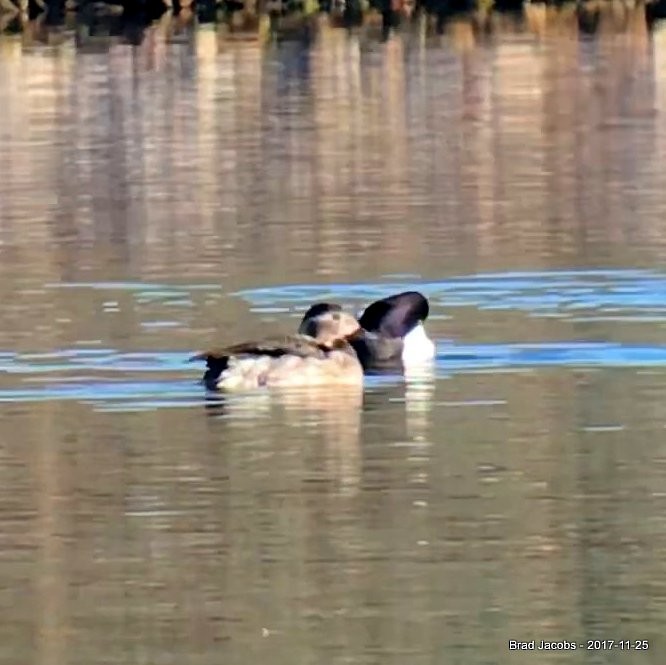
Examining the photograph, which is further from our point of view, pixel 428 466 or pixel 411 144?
pixel 411 144

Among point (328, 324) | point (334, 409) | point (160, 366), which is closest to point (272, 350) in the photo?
point (334, 409)

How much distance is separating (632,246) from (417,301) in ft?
11.8

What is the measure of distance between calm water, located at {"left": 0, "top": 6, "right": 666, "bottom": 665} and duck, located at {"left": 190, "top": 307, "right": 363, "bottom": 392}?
0.18 meters

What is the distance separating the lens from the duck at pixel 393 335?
14.7 meters

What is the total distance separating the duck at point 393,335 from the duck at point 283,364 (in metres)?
0.37

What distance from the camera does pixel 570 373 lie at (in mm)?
13977

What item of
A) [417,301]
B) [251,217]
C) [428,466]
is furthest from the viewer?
[251,217]

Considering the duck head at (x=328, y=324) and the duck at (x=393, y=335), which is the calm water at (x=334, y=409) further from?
the duck head at (x=328, y=324)

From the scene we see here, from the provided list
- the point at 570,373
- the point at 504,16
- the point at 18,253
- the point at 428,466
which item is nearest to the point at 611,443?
the point at 428,466

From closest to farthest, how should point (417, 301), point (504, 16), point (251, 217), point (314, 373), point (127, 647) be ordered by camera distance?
point (127, 647)
point (314, 373)
point (417, 301)
point (251, 217)
point (504, 16)

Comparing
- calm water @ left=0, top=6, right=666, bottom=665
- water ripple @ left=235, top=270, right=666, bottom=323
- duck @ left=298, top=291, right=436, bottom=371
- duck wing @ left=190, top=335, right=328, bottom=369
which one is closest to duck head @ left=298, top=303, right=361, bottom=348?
duck @ left=298, top=291, right=436, bottom=371

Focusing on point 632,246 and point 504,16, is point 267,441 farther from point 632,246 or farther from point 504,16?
point 504,16

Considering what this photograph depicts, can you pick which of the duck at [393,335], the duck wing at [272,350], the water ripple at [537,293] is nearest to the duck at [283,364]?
the duck wing at [272,350]

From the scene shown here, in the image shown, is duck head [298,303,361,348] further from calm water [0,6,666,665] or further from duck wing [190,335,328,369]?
calm water [0,6,666,665]
